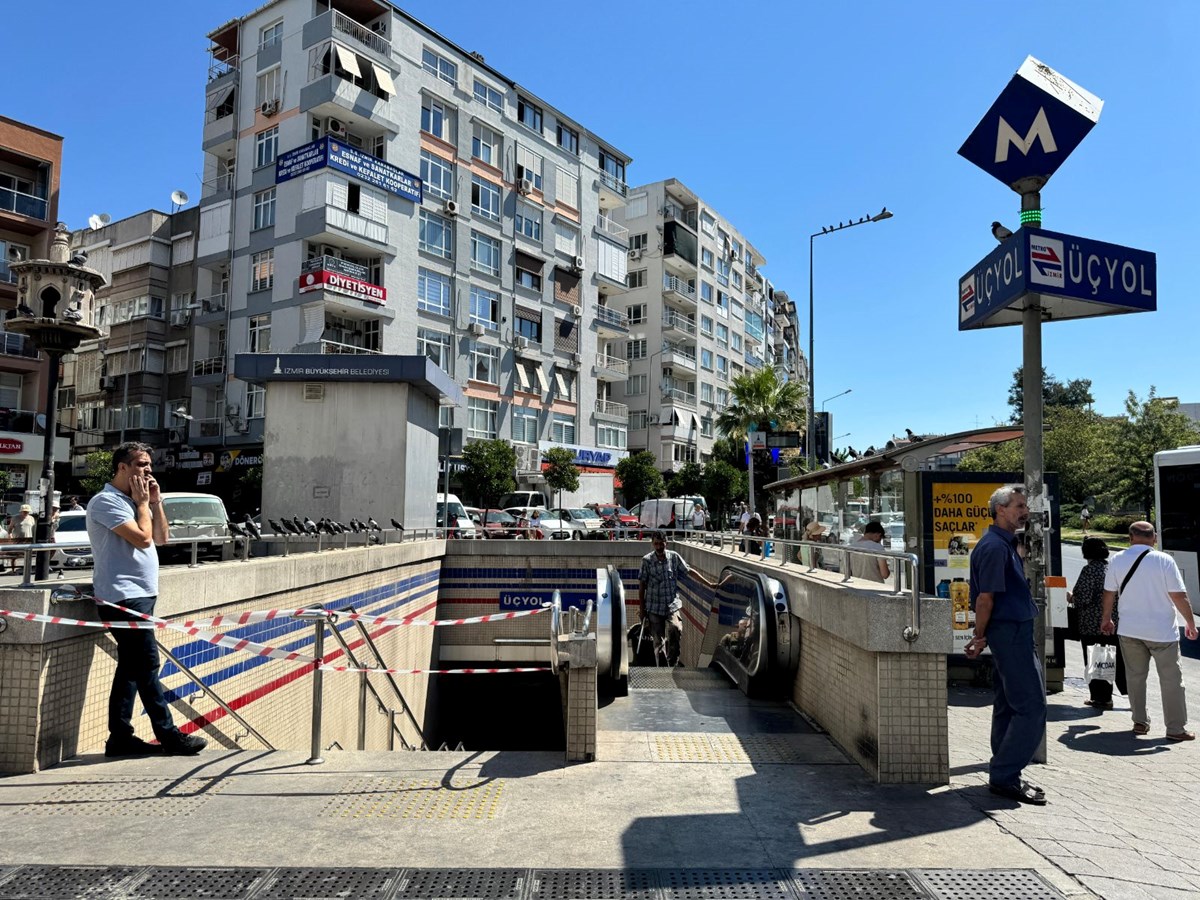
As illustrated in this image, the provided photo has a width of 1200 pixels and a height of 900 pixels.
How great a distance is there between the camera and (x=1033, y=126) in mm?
5887

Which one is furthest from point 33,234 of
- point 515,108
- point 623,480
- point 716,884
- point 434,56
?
point 716,884

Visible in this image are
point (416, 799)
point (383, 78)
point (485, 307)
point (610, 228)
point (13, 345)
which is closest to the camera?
point (416, 799)

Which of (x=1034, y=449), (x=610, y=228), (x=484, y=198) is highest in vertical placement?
(x=610, y=228)

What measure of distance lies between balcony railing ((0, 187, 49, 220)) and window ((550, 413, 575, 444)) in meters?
24.8

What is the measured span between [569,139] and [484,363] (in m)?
16.2

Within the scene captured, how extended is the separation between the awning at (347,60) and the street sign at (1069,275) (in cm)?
3284

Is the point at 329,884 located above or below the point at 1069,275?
below

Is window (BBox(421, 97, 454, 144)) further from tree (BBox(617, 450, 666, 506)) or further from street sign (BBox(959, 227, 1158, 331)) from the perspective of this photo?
street sign (BBox(959, 227, 1158, 331))

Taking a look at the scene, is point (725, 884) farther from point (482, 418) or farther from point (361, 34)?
point (361, 34)

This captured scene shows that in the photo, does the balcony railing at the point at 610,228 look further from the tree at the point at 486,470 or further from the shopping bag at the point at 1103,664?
the shopping bag at the point at 1103,664

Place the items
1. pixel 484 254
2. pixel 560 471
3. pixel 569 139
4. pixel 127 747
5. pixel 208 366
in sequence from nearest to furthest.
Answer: pixel 127 747 < pixel 208 366 < pixel 560 471 < pixel 484 254 < pixel 569 139

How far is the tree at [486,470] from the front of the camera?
112 feet

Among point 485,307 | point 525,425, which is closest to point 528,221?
point 485,307

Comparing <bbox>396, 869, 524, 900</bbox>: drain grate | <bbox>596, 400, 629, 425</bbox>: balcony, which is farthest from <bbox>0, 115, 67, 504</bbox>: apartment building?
<bbox>396, 869, 524, 900</bbox>: drain grate
